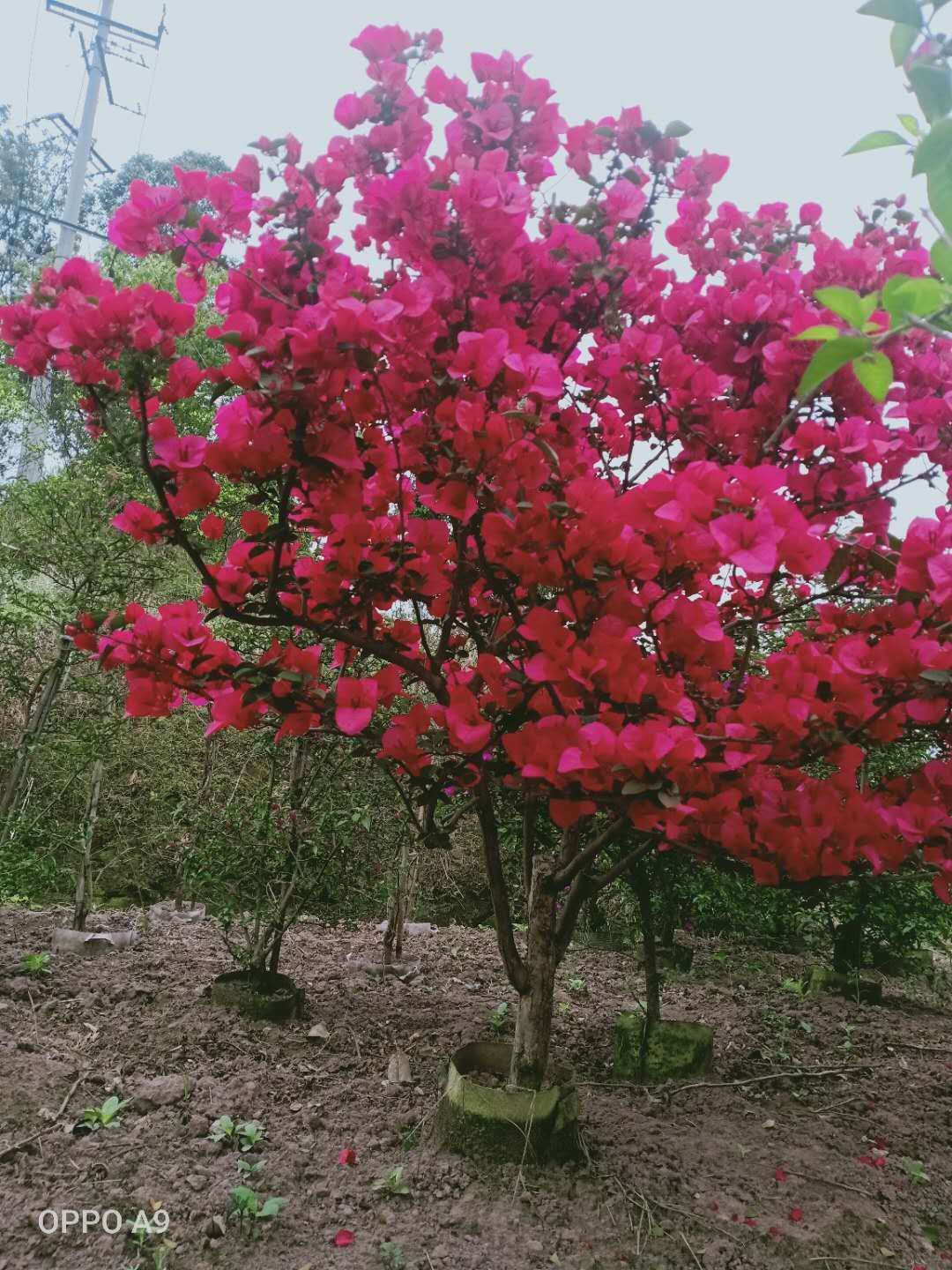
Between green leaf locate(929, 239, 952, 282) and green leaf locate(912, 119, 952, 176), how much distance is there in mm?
47

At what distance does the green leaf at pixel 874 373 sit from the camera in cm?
48

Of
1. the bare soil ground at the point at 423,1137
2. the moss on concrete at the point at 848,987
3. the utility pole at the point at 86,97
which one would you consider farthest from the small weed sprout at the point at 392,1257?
the utility pole at the point at 86,97

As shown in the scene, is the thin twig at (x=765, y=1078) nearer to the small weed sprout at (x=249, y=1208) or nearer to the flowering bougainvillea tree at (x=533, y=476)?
the flowering bougainvillea tree at (x=533, y=476)

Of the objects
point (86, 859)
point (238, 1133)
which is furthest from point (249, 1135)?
point (86, 859)

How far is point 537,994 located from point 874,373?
138 cm

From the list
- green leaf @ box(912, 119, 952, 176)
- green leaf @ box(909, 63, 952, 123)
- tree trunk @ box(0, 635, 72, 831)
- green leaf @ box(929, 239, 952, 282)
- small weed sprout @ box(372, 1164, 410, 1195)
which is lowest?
small weed sprout @ box(372, 1164, 410, 1195)

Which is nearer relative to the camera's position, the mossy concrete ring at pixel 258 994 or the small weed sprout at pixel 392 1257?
the small weed sprout at pixel 392 1257

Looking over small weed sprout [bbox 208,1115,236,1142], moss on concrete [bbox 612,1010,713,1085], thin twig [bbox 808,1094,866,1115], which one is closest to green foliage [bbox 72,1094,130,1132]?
small weed sprout [bbox 208,1115,236,1142]

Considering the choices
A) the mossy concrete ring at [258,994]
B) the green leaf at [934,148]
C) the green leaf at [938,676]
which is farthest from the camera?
the mossy concrete ring at [258,994]

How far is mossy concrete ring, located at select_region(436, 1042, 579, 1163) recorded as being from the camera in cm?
147

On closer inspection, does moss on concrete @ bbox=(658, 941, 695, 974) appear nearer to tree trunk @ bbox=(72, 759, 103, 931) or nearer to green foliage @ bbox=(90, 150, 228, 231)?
tree trunk @ bbox=(72, 759, 103, 931)

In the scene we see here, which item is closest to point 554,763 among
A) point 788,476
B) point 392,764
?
point 392,764

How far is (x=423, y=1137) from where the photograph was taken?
1575 millimetres

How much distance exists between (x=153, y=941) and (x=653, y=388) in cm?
240
